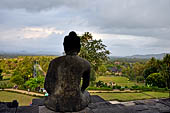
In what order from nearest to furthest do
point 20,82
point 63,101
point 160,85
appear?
point 63,101 < point 160,85 < point 20,82

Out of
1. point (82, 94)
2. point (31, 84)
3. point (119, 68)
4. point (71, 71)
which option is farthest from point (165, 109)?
point (119, 68)

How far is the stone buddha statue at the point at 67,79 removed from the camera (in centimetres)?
239

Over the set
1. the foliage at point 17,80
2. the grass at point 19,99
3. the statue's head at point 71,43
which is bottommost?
the grass at point 19,99

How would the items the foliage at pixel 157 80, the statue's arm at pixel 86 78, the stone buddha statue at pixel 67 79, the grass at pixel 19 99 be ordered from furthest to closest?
the foliage at pixel 157 80 → the grass at pixel 19 99 → the statue's arm at pixel 86 78 → the stone buddha statue at pixel 67 79

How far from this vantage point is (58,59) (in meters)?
2.45

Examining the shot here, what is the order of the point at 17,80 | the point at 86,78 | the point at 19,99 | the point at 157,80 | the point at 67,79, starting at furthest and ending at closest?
the point at 17,80 → the point at 157,80 → the point at 19,99 → the point at 86,78 → the point at 67,79

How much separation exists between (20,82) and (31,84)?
20.3ft

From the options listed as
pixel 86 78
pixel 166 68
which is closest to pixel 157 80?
pixel 166 68

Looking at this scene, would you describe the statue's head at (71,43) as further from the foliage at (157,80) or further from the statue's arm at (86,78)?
the foliage at (157,80)

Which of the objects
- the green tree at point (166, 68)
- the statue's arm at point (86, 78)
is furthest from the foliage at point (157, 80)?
the statue's arm at point (86, 78)

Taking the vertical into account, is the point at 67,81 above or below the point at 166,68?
below

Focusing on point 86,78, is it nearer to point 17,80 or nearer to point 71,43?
point 71,43

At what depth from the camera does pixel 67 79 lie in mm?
2406

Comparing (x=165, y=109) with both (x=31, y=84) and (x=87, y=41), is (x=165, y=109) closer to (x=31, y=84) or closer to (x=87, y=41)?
(x=87, y=41)
